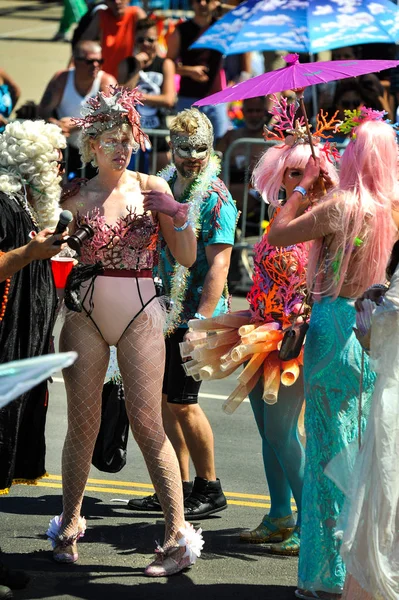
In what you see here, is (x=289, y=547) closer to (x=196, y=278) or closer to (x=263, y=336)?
(x=263, y=336)

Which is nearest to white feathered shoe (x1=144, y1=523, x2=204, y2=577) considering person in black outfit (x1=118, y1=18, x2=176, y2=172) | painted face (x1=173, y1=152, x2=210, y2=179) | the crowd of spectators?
painted face (x1=173, y1=152, x2=210, y2=179)

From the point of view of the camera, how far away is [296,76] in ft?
16.3

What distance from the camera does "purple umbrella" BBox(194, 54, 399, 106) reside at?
4910 mm

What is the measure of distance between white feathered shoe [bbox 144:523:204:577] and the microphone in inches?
59.6

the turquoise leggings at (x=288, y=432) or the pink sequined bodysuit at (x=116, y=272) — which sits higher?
the pink sequined bodysuit at (x=116, y=272)

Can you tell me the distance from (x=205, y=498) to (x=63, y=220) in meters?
2.31

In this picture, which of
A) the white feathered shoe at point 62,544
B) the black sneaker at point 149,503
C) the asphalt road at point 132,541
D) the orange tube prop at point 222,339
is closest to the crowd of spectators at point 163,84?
the asphalt road at point 132,541

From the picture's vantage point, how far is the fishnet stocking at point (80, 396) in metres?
5.16

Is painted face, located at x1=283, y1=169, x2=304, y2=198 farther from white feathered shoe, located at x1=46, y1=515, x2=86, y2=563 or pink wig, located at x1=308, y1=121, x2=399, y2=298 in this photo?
white feathered shoe, located at x1=46, y1=515, x2=86, y2=563

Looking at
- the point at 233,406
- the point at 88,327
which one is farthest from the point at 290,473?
the point at 88,327

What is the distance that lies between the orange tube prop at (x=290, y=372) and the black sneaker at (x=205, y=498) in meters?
1.08

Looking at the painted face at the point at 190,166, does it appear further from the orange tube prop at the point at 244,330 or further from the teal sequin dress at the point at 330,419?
the teal sequin dress at the point at 330,419

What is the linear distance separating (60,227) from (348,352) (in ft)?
4.22

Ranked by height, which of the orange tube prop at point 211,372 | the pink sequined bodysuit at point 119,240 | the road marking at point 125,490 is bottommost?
the road marking at point 125,490
